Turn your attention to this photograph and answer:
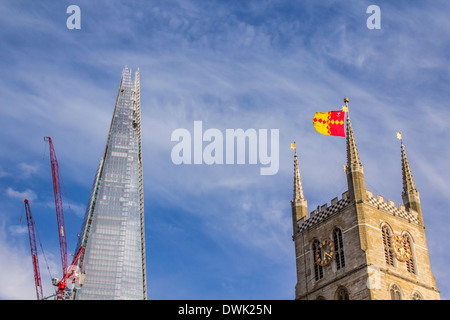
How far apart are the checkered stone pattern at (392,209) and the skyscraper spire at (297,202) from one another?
13.0m

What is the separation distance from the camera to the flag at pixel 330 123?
106250 mm

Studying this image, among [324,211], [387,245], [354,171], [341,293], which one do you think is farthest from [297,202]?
[341,293]

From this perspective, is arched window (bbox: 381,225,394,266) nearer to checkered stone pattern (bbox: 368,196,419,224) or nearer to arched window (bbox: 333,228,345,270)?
checkered stone pattern (bbox: 368,196,419,224)

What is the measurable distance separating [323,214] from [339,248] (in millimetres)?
7427

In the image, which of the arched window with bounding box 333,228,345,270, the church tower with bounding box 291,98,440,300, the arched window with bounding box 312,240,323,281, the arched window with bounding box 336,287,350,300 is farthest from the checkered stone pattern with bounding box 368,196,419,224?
the arched window with bounding box 336,287,350,300

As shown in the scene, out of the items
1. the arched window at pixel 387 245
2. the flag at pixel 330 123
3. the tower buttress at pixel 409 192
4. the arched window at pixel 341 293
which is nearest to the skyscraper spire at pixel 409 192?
the tower buttress at pixel 409 192

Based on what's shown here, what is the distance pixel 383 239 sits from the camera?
9862 centimetres

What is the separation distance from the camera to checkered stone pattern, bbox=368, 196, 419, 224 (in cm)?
10088
